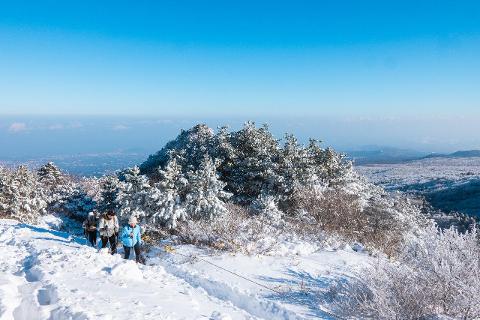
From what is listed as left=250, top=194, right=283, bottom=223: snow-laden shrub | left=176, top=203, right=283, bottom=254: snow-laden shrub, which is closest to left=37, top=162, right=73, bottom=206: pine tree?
left=250, top=194, right=283, bottom=223: snow-laden shrub

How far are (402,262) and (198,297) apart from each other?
5667mm

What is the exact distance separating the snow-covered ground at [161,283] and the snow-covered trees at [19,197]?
7.34 metres

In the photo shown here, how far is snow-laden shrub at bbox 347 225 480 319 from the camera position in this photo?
859cm

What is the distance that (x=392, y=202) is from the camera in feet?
81.2

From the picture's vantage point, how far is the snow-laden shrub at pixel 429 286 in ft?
28.2

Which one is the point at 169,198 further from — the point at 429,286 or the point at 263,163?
the point at 429,286

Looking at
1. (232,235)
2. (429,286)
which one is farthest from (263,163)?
(429,286)

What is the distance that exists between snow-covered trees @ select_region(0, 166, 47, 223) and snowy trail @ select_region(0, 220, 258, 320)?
926 cm

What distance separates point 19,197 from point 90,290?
50.0 feet

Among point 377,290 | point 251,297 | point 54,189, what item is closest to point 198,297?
point 251,297

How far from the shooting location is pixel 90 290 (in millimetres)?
8844

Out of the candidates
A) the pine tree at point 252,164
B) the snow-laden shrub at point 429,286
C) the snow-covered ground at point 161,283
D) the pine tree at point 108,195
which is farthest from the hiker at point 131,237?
the pine tree at point 252,164

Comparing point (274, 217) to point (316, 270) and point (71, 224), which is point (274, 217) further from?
point (71, 224)

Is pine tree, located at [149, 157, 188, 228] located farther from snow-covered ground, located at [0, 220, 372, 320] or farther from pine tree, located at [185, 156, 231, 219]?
snow-covered ground, located at [0, 220, 372, 320]
